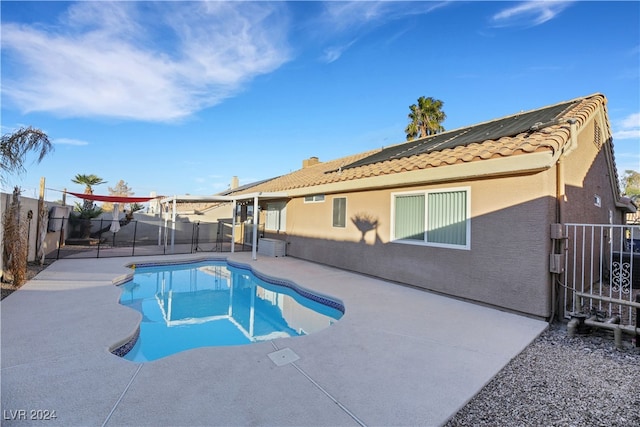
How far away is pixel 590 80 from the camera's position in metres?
11.0

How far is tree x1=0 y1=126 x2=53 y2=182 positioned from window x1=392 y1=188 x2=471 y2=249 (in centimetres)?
1015

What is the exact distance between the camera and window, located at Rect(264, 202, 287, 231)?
50.9ft

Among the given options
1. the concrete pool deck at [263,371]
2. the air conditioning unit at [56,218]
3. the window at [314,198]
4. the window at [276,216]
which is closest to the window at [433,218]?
the concrete pool deck at [263,371]

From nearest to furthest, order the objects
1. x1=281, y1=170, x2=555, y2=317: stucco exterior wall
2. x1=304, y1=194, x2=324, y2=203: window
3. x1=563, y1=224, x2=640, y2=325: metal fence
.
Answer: x1=563, y1=224, x2=640, y2=325: metal fence, x1=281, y1=170, x2=555, y2=317: stucco exterior wall, x1=304, y1=194, x2=324, y2=203: window

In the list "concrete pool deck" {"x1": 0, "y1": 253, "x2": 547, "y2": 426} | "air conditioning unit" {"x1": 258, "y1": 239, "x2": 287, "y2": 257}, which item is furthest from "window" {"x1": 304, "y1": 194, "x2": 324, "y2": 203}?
"concrete pool deck" {"x1": 0, "y1": 253, "x2": 547, "y2": 426}

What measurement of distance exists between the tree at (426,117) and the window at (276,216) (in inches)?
567

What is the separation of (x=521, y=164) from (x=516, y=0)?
6121mm

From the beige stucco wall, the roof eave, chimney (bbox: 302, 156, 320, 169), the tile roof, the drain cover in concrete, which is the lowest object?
the drain cover in concrete

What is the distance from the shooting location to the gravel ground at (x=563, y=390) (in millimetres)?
2855

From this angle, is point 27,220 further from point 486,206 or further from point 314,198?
point 486,206

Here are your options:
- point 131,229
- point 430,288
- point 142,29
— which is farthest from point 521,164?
point 131,229

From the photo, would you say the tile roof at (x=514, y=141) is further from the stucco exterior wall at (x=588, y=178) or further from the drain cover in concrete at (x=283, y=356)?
the drain cover in concrete at (x=283, y=356)

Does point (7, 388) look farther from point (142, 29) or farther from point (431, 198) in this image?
point (142, 29)

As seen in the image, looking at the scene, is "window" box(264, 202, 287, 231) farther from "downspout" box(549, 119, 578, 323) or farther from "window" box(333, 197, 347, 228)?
"downspout" box(549, 119, 578, 323)
